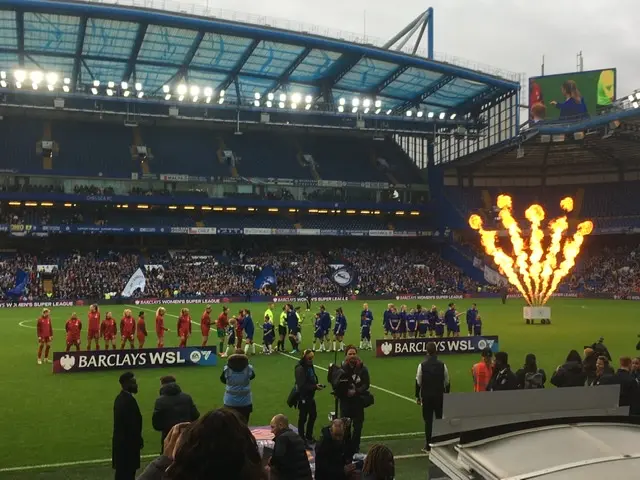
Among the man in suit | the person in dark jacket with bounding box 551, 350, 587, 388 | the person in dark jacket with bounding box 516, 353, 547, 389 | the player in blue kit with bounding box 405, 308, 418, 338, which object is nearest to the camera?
the man in suit

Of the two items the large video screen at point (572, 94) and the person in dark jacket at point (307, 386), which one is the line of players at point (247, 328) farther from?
the large video screen at point (572, 94)

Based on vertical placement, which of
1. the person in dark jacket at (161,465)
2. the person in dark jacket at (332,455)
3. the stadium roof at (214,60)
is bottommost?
the person in dark jacket at (332,455)

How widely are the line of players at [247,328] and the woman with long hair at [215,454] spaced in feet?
56.1

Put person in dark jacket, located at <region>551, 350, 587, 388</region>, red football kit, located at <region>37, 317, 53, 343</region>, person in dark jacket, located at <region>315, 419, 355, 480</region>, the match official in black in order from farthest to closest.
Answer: red football kit, located at <region>37, 317, 53, 343</region> → the match official in black → person in dark jacket, located at <region>551, 350, 587, 388</region> → person in dark jacket, located at <region>315, 419, 355, 480</region>

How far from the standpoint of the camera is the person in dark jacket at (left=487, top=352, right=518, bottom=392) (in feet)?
32.7

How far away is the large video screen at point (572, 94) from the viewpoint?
53.6 meters

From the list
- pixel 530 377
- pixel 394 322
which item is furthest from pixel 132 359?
pixel 530 377

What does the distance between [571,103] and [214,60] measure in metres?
30.8

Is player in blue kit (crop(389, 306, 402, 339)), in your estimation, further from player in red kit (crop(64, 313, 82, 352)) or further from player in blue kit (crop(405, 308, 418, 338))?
player in red kit (crop(64, 313, 82, 352))

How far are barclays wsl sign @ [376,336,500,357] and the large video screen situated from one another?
37.3 m

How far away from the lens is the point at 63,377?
18266 millimetres

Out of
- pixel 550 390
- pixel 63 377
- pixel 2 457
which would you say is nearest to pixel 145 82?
pixel 63 377

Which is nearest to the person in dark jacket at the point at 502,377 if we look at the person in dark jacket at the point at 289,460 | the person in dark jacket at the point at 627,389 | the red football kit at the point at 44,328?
the person in dark jacket at the point at 627,389

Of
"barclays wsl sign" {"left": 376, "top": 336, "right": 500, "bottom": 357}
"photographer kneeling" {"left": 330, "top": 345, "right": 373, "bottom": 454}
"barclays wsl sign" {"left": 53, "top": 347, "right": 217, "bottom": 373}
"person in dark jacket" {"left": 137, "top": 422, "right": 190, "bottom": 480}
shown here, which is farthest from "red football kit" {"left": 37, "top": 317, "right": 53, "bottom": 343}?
"person in dark jacket" {"left": 137, "top": 422, "right": 190, "bottom": 480}
